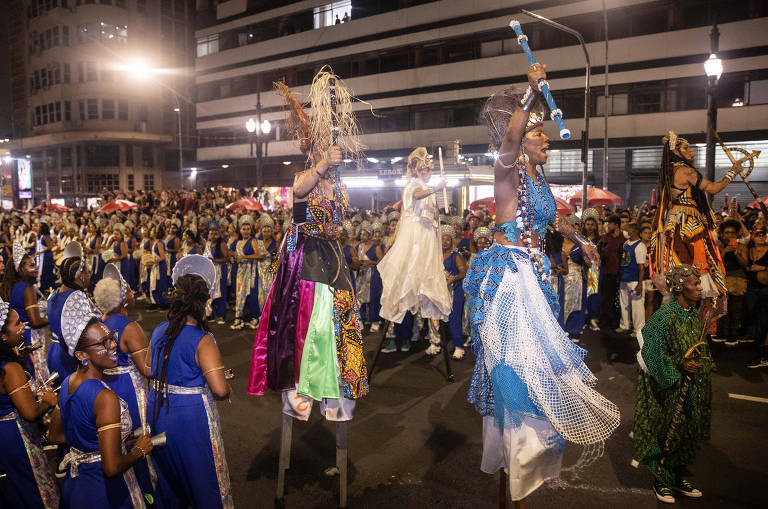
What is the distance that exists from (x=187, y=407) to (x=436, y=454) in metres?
2.68

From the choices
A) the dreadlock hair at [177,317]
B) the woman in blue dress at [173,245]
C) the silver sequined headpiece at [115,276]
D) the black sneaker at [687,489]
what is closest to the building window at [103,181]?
the woman in blue dress at [173,245]

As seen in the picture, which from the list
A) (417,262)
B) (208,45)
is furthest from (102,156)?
(417,262)

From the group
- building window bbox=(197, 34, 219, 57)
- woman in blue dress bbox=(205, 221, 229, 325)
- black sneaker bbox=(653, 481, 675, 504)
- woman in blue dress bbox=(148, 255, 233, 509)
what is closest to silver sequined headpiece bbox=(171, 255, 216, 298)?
woman in blue dress bbox=(148, 255, 233, 509)

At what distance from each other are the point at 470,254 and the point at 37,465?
7.48 meters

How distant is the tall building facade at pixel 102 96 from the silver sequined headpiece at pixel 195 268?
163 ft

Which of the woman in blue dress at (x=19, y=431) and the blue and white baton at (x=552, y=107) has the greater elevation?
the blue and white baton at (x=552, y=107)

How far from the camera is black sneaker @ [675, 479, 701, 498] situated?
14.1 ft

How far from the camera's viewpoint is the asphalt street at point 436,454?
4.29m

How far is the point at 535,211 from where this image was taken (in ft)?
12.3

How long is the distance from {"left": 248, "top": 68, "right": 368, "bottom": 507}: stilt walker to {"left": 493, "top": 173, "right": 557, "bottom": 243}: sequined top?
1362 millimetres

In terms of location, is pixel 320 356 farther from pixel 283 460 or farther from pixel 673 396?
pixel 673 396

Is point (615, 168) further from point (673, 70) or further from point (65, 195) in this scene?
point (65, 195)

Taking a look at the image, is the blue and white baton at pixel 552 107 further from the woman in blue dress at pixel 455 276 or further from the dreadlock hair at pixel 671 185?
the woman in blue dress at pixel 455 276

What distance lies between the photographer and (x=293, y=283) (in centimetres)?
423
